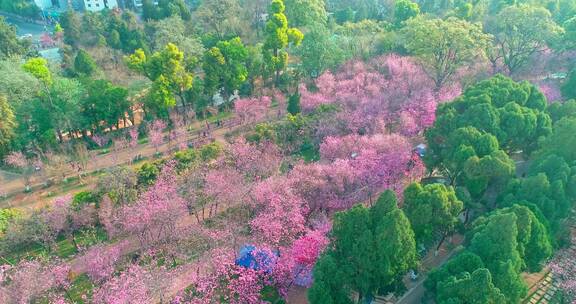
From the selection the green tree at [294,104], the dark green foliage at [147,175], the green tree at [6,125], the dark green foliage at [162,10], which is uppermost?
the dark green foliage at [162,10]

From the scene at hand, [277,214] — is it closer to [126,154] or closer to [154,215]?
[154,215]

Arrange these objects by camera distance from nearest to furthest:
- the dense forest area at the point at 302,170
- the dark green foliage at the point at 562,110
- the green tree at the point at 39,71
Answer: the dense forest area at the point at 302,170
the dark green foliage at the point at 562,110
the green tree at the point at 39,71

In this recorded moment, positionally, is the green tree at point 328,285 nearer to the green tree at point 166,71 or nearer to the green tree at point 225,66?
the green tree at point 166,71

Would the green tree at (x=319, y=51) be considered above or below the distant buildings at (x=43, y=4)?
below

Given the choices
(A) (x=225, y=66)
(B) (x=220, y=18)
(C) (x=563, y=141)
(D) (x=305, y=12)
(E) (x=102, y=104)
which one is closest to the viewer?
(C) (x=563, y=141)

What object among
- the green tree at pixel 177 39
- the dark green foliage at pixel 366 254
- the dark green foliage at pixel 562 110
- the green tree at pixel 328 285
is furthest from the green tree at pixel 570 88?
the green tree at pixel 177 39

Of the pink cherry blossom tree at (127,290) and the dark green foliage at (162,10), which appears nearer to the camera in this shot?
the pink cherry blossom tree at (127,290)

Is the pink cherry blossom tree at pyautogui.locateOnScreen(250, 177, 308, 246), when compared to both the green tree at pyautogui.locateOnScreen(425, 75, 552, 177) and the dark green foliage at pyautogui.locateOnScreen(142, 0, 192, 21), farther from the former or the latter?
the dark green foliage at pyautogui.locateOnScreen(142, 0, 192, 21)

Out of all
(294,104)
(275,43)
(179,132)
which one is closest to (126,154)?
(179,132)
